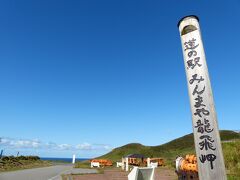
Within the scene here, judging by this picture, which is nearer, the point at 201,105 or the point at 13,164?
the point at 201,105

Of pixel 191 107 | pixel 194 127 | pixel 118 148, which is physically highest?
pixel 118 148

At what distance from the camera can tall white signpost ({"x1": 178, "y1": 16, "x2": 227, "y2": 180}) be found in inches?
223

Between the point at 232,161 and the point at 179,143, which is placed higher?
the point at 179,143

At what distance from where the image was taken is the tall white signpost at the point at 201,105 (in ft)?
18.6

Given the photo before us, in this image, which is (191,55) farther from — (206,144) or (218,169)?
(218,169)

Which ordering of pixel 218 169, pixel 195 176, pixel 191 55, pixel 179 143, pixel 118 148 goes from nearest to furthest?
1. pixel 218 169
2. pixel 191 55
3. pixel 195 176
4. pixel 179 143
5. pixel 118 148

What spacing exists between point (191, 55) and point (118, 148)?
80936mm

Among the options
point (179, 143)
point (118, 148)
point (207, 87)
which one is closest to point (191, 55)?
point (207, 87)

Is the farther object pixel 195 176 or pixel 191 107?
pixel 195 176

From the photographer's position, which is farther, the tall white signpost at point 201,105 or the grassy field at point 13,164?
the grassy field at point 13,164

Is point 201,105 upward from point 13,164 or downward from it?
downward

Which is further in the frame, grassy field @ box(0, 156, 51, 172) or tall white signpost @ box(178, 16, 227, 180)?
grassy field @ box(0, 156, 51, 172)

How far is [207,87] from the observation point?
239 inches

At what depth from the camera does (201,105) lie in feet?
19.9
